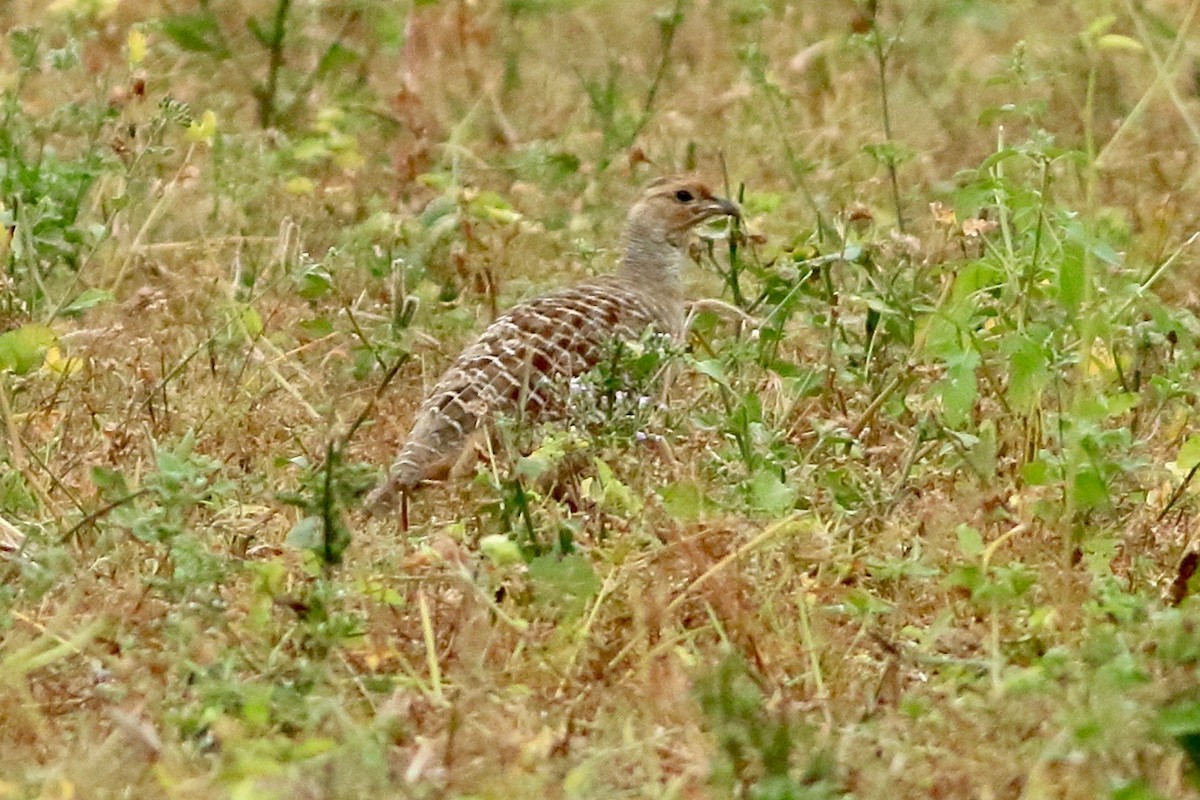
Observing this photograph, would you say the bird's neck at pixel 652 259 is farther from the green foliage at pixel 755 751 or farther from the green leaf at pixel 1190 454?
the green foliage at pixel 755 751

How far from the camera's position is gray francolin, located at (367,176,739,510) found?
593cm

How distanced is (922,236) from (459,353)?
1.80 m

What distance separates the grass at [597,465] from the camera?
434cm

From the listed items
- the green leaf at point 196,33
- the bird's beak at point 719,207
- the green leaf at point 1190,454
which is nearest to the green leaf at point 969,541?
the green leaf at point 1190,454

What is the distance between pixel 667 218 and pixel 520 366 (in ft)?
4.87

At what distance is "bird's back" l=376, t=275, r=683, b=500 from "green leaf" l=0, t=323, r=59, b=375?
912 mm

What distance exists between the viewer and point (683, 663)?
487 cm

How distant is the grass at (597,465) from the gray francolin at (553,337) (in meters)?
0.11

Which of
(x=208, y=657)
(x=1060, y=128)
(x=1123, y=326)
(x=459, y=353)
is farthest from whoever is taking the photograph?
(x=1060, y=128)

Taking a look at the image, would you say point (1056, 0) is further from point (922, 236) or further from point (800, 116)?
point (922, 236)

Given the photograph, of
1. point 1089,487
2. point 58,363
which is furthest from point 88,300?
point 1089,487

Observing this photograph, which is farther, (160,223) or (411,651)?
(160,223)

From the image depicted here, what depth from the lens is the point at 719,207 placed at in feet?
24.9

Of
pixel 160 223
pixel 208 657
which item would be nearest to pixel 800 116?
pixel 160 223
